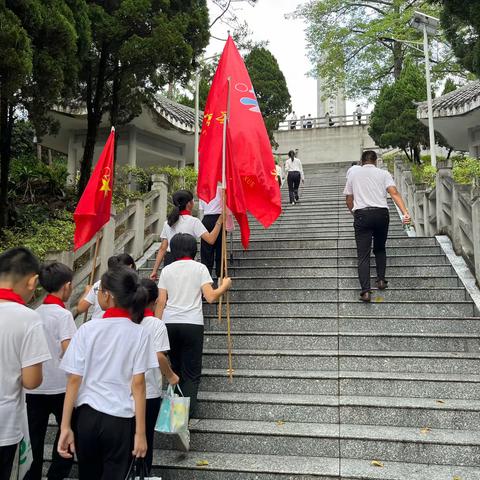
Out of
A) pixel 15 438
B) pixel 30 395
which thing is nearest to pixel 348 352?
pixel 30 395

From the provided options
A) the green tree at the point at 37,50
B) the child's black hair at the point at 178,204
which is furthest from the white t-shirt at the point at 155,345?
the green tree at the point at 37,50

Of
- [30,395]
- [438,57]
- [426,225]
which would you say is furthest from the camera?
[438,57]

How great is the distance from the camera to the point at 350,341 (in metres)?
5.29

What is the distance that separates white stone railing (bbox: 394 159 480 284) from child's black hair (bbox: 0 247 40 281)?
16.6 ft

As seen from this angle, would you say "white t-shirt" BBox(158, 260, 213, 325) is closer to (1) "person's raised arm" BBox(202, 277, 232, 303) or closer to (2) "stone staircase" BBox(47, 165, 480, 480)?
(1) "person's raised arm" BBox(202, 277, 232, 303)

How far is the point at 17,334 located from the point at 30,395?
102 cm

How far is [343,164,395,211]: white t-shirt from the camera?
6.04m

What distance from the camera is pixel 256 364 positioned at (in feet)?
16.8

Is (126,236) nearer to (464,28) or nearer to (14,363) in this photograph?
(14,363)

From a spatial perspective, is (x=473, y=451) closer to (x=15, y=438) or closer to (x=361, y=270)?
(x=361, y=270)

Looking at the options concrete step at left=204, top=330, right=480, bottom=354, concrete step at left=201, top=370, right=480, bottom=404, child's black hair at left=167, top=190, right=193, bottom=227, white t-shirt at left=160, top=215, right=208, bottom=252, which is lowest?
concrete step at left=201, top=370, right=480, bottom=404

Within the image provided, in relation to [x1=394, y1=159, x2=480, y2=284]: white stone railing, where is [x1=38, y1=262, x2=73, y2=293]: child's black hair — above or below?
below

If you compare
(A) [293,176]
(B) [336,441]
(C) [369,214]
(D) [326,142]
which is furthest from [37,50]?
(D) [326,142]

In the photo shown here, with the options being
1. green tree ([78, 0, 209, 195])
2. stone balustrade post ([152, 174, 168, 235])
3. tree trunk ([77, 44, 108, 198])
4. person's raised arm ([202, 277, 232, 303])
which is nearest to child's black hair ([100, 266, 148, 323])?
person's raised arm ([202, 277, 232, 303])
